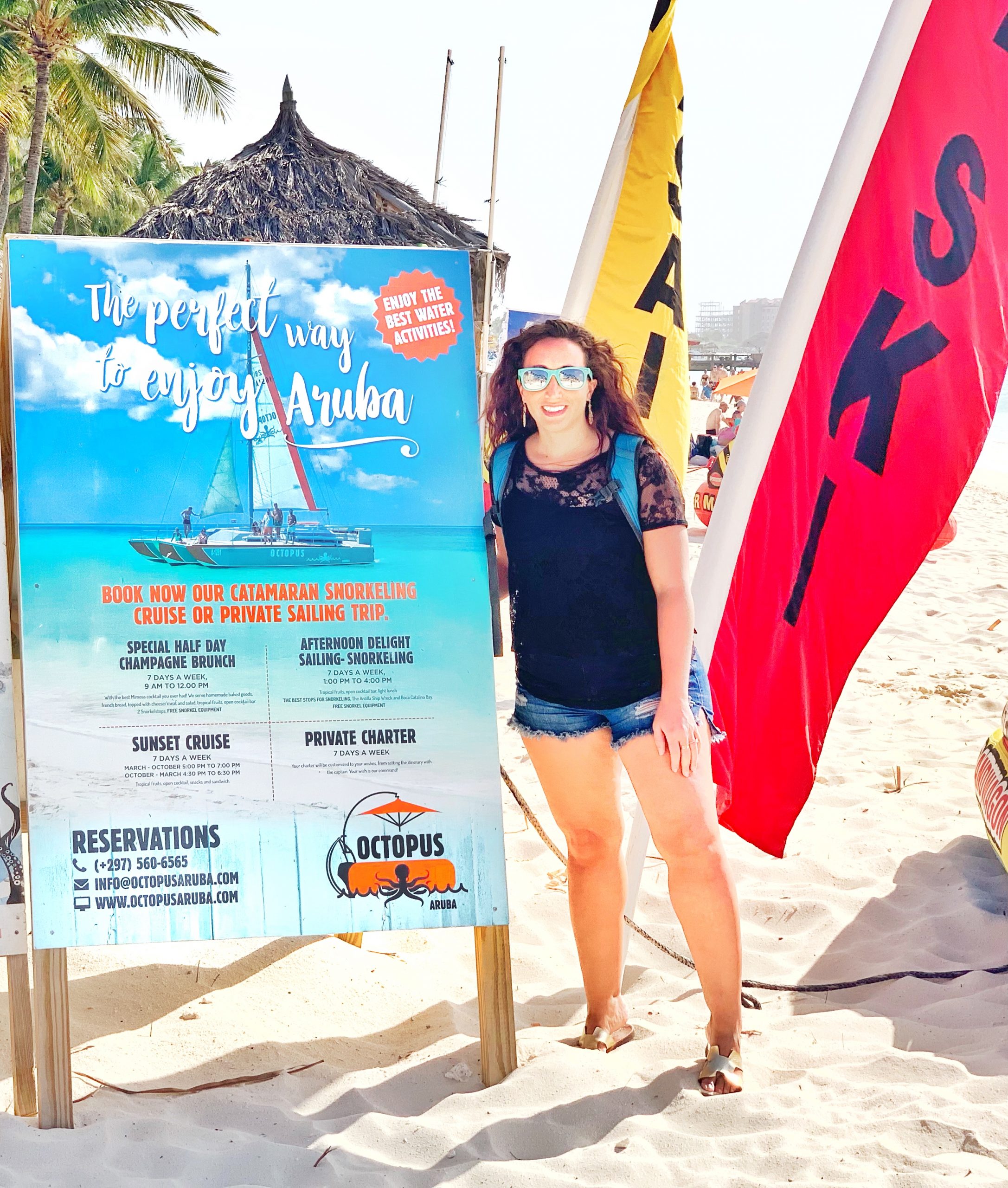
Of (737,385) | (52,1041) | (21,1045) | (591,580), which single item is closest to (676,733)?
(591,580)

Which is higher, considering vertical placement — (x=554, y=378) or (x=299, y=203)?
(x=299, y=203)

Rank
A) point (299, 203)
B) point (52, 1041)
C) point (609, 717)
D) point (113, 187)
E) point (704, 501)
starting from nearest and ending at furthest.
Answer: point (52, 1041), point (609, 717), point (299, 203), point (704, 501), point (113, 187)

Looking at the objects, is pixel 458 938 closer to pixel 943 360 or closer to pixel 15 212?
pixel 943 360

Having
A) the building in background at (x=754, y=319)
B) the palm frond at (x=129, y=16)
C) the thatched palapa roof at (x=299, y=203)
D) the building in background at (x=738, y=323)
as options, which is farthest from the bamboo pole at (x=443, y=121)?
the building in background at (x=754, y=319)

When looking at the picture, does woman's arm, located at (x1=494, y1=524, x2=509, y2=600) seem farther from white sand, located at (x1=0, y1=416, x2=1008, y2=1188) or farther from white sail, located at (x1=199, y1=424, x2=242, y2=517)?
white sand, located at (x1=0, y1=416, x2=1008, y2=1188)

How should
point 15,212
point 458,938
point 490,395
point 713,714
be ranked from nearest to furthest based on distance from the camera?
point 490,395, point 713,714, point 458,938, point 15,212

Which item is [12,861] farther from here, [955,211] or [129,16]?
[129,16]

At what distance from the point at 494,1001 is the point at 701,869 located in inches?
23.5

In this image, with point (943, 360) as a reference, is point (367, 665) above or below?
below

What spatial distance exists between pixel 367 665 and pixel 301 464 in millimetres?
506

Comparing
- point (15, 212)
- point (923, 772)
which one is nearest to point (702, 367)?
point (15, 212)

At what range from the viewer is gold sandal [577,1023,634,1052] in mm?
2838

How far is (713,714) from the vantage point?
2986mm

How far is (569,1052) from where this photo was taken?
9.14 ft
